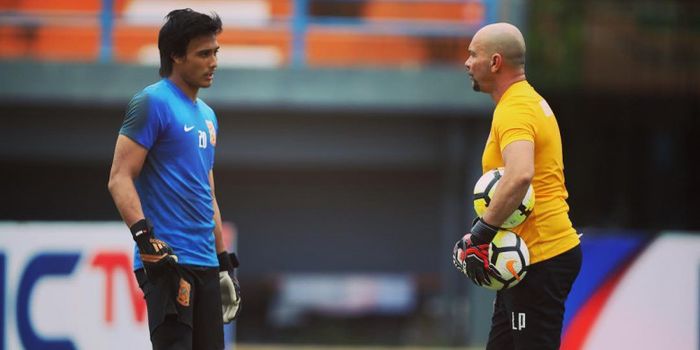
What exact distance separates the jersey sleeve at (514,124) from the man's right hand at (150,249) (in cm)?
151

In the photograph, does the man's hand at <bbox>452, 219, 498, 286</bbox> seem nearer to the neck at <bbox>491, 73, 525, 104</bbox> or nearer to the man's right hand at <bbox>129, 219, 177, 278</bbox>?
the neck at <bbox>491, 73, 525, 104</bbox>

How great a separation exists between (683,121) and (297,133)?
9.83 m

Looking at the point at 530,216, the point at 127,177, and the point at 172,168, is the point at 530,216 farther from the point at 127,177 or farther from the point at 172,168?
the point at 127,177

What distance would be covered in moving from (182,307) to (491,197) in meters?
1.43

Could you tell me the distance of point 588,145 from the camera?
70.4 feet

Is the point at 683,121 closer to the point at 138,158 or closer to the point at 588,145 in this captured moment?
the point at 588,145

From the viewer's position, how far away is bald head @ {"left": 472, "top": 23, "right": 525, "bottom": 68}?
5500 mm

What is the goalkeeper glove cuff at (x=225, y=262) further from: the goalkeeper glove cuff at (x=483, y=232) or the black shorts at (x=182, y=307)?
the goalkeeper glove cuff at (x=483, y=232)

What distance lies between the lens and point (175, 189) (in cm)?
545

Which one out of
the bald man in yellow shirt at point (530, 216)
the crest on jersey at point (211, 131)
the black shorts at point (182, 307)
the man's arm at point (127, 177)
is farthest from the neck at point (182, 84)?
the bald man in yellow shirt at point (530, 216)

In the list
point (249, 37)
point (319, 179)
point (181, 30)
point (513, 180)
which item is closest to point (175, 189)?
point (181, 30)

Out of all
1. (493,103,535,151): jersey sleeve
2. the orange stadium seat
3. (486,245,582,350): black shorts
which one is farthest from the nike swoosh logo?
the orange stadium seat

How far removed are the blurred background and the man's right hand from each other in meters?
3.13

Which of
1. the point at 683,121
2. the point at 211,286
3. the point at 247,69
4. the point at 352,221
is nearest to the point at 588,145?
the point at 683,121
